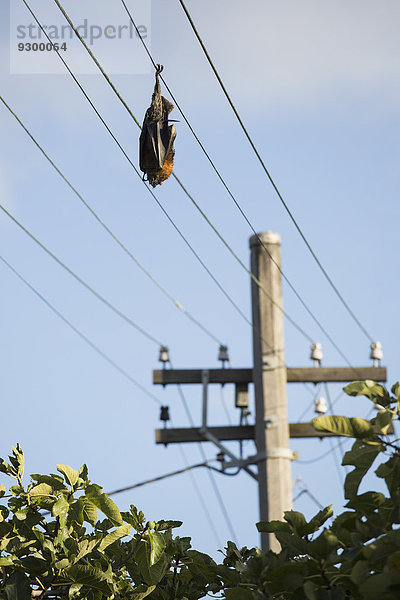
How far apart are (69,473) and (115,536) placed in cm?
30

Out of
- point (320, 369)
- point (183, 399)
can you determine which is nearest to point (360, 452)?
point (320, 369)

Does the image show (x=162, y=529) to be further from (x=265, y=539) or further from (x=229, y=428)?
(x=229, y=428)

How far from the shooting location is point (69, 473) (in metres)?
3.28

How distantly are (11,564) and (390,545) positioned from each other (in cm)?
150

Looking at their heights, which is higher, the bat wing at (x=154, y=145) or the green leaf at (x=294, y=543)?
the bat wing at (x=154, y=145)

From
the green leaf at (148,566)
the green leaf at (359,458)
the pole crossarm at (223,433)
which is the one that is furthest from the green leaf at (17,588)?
the pole crossarm at (223,433)

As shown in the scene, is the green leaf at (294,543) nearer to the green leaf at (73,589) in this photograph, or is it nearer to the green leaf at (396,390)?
the green leaf at (396,390)

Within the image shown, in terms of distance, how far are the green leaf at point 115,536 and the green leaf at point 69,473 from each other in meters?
0.24

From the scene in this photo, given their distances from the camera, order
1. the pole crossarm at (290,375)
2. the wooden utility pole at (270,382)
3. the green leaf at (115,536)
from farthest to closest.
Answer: the pole crossarm at (290,375), the wooden utility pole at (270,382), the green leaf at (115,536)

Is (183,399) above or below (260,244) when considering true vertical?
below

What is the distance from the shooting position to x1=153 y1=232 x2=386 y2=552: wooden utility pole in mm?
9484

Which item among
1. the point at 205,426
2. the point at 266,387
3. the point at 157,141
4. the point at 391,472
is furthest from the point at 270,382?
the point at 391,472

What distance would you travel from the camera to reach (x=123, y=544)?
3.45m

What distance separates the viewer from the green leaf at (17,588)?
3.02 meters
